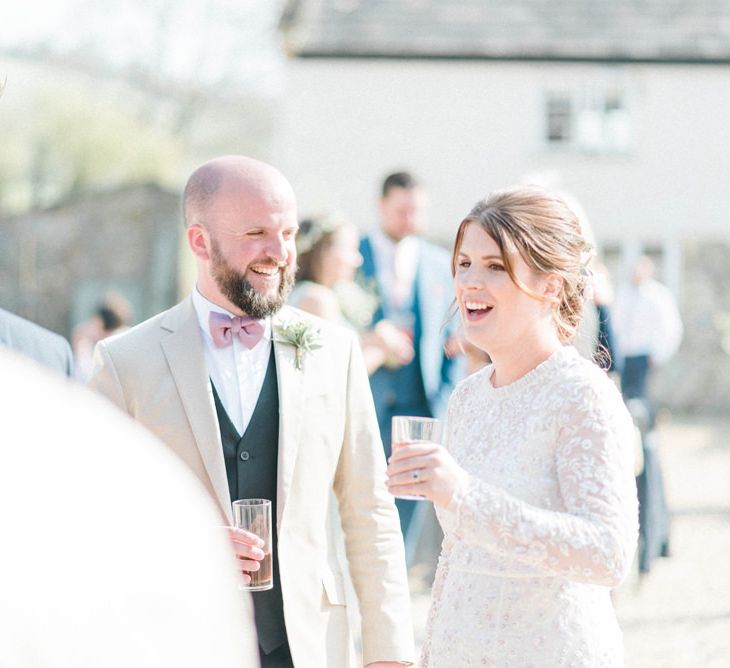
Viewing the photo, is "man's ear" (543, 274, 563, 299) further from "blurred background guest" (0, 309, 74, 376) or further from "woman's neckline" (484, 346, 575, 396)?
"blurred background guest" (0, 309, 74, 376)

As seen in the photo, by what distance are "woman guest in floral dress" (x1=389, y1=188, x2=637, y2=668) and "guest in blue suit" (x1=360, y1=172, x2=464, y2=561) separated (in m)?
4.07

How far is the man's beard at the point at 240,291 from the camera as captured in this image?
3213 millimetres

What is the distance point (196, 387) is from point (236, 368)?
0.50 feet

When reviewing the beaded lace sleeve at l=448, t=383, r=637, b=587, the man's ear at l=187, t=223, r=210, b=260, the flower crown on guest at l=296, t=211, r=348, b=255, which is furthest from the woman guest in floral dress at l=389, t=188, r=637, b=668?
the flower crown on guest at l=296, t=211, r=348, b=255

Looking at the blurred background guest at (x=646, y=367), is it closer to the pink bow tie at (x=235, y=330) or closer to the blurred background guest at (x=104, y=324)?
the blurred background guest at (x=104, y=324)

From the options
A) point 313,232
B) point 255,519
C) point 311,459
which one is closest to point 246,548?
point 255,519

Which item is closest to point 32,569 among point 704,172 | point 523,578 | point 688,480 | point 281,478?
point 523,578

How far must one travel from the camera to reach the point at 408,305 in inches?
283

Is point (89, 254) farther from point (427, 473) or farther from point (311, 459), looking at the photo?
point (427, 473)

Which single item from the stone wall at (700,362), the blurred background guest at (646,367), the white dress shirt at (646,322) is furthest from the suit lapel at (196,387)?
the stone wall at (700,362)

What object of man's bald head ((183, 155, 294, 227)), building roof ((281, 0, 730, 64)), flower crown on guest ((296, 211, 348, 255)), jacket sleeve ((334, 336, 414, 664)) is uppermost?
building roof ((281, 0, 730, 64))

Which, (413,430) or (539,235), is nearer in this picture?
(413,430)

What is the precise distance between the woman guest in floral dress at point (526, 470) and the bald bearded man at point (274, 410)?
377mm

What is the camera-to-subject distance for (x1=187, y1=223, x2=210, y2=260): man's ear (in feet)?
10.7
